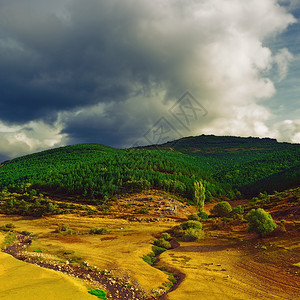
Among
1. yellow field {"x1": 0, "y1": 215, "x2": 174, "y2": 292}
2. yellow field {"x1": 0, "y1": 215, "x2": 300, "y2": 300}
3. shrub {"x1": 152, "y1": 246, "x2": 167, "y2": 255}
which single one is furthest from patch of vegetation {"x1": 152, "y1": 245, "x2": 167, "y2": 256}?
yellow field {"x1": 0, "y1": 215, "x2": 300, "y2": 300}

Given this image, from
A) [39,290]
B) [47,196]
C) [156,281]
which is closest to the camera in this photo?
[39,290]

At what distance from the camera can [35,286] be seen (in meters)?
13.9

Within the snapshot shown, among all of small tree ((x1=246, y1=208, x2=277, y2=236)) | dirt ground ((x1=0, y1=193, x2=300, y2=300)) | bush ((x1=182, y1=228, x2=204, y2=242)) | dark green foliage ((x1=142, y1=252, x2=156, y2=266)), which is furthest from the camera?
bush ((x1=182, y1=228, x2=204, y2=242))

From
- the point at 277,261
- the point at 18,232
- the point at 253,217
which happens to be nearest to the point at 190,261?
the point at 277,261

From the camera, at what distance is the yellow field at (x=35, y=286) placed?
1275 centimetres

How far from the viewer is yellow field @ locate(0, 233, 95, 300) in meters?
12.8

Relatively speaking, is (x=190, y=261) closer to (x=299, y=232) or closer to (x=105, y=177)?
(x=299, y=232)

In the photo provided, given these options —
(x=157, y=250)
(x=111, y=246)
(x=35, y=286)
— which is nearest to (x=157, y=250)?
(x=157, y=250)

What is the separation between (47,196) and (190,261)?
71041mm

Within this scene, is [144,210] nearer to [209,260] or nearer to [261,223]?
[261,223]

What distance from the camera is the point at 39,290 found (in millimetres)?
13273

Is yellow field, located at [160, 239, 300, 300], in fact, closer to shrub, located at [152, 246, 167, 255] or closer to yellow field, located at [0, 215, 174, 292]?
shrub, located at [152, 246, 167, 255]

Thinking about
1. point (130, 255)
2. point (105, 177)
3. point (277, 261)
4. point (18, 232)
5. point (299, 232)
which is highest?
point (105, 177)

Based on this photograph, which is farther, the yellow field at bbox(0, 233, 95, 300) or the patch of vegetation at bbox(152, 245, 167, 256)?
the patch of vegetation at bbox(152, 245, 167, 256)
